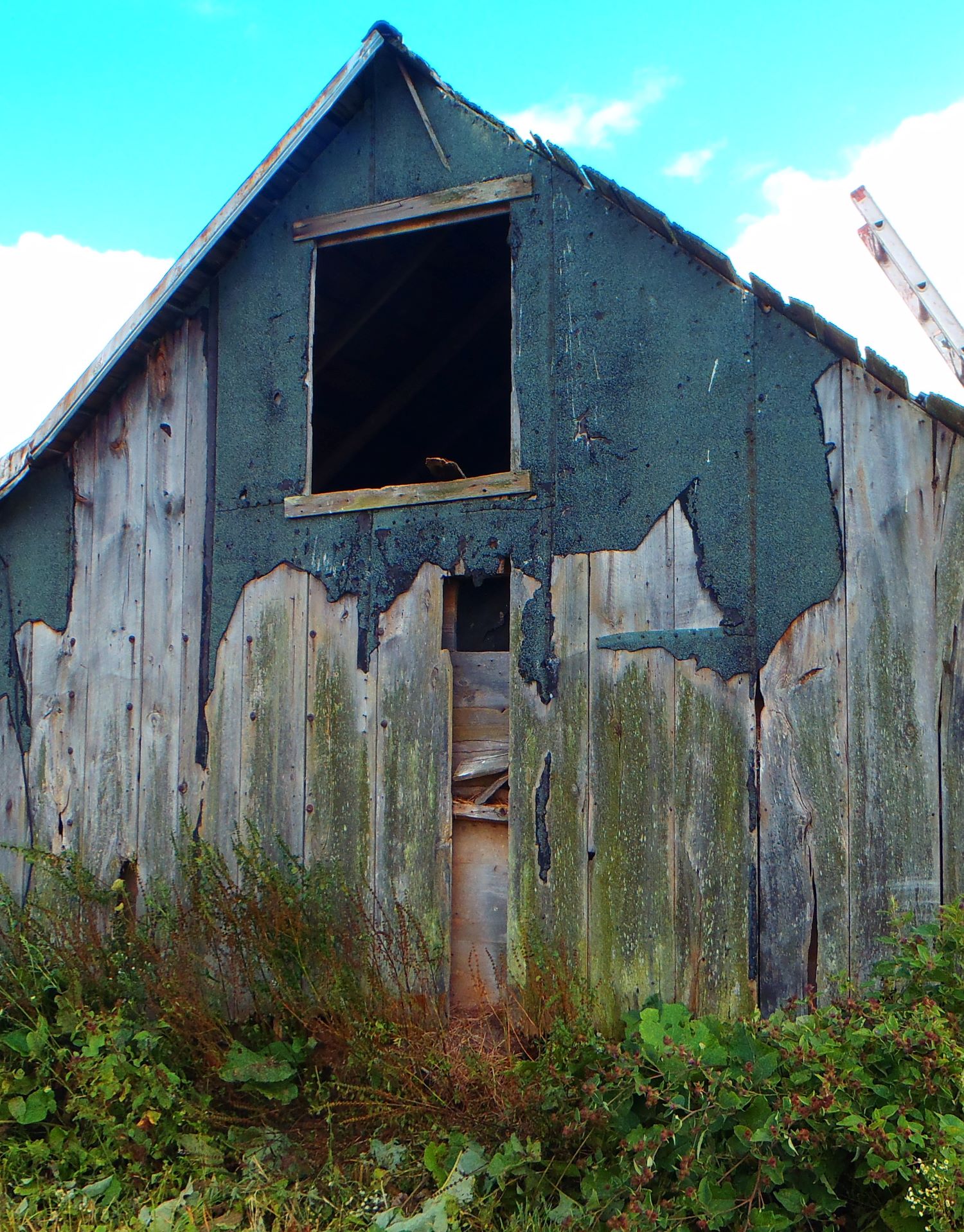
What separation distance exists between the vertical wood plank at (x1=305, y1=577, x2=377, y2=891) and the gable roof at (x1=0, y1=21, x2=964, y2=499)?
4.98 ft

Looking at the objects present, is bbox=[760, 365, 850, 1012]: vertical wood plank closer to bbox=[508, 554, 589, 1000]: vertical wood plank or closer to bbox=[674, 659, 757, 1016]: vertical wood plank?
bbox=[674, 659, 757, 1016]: vertical wood plank

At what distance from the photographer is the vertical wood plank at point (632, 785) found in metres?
3.96

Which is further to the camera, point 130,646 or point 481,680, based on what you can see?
point 130,646

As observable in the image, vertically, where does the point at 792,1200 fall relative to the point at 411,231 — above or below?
below

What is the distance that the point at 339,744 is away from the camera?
4.59m

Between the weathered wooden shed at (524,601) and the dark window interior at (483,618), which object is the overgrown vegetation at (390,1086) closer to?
the weathered wooden shed at (524,601)

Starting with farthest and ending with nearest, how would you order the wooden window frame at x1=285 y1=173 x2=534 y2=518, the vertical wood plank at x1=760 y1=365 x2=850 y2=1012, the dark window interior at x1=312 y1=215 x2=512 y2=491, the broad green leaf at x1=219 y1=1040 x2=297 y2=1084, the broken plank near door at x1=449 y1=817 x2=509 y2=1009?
the dark window interior at x1=312 y1=215 x2=512 y2=491 → the wooden window frame at x1=285 y1=173 x2=534 y2=518 → the broken plank near door at x1=449 y1=817 x2=509 y2=1009 → the broad green leaf at x1=219 y1=1040 x2=297 y2=1084 → the vertical wood plank at x1=760 y1=365 x2=850 y2=1012

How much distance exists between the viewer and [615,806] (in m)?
4.07

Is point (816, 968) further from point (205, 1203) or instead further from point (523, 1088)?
point (205, 1203)

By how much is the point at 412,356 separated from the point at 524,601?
324cm

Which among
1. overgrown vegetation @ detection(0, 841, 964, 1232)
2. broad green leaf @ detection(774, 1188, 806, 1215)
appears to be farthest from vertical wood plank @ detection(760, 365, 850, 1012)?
broad green leaf @ detection(774, 1188, 806, 1215)

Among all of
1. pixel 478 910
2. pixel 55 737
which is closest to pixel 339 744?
pixel 478 910

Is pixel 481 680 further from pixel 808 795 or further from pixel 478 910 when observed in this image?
pixel 808 795

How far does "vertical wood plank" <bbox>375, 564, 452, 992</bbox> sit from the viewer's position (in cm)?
436
